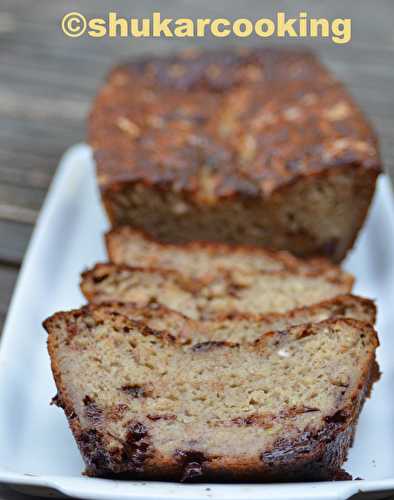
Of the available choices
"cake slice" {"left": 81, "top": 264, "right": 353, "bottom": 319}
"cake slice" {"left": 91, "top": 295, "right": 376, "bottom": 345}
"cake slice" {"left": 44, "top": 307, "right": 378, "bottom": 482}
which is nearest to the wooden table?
"cake slice" {"left": 81, "top": 264, "right": 353, "bottom": 319}

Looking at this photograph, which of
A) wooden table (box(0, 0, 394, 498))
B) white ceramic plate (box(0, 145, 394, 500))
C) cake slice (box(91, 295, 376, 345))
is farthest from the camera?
wooden table (box(0, 0, 394, 498))

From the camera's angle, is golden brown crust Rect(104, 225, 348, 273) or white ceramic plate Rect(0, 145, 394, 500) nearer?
white ceramic plate Rect(0, 145, 394, 500)

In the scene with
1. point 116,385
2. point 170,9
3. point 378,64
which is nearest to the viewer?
point 116,385

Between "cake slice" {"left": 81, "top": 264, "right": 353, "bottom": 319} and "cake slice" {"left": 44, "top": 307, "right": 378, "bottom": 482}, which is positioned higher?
"cake slice" {"left": 81, "top": 264, "right": 353, "bottom": 319}

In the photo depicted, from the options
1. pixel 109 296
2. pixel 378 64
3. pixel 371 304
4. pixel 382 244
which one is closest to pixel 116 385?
pixel 109 296

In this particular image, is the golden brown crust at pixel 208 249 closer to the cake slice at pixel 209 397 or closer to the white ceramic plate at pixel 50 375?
the white ceramic plate at pixel 50 375

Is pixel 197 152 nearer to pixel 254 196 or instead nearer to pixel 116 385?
pixel 254 196

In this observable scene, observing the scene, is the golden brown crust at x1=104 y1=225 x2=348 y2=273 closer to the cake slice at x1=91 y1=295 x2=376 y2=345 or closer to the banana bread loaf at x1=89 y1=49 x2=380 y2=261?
the banana bread loaf at x1=89 y1=49 x2=380 y2=261
